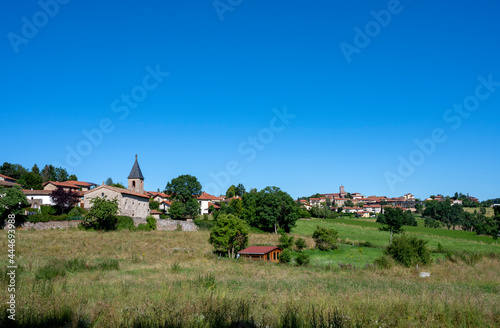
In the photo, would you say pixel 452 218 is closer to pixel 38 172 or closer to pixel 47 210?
pixel 47 210

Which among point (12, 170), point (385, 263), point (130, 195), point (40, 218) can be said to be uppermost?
point (12, 170)

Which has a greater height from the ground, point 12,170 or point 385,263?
point 12,170

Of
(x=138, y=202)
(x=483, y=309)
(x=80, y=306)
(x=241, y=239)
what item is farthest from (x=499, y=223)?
(x=80, y=306)

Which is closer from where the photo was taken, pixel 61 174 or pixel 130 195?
pixel 130 195

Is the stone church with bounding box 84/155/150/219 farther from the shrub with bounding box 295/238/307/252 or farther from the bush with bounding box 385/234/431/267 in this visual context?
the bush with bounding box 385/234/431/267

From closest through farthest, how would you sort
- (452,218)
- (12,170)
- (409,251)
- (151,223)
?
(409,251)
(151,223)
(12,170)
(452,218)

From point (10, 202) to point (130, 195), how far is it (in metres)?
16.5

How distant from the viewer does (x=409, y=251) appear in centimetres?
2683

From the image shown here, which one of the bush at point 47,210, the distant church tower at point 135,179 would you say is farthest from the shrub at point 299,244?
the bush at point 47,210

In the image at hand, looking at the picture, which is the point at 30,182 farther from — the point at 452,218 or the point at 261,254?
the point at 452,218

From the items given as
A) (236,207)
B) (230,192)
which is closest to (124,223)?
(236,207)

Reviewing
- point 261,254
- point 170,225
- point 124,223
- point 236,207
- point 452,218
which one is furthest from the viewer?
point 452,218

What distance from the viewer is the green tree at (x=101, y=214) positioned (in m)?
41.2

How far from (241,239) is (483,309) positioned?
28400 mm
